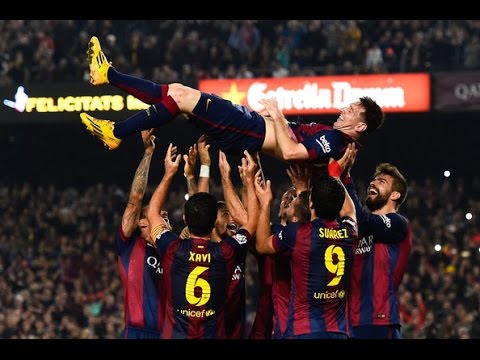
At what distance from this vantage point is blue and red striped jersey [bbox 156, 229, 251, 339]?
7.84m

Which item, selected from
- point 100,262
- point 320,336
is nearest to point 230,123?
point 320,336

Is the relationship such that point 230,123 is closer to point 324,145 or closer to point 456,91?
point 324,145

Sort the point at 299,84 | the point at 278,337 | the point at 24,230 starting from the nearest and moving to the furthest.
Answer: the point at 278,337 → the point at 299,84 → the point at 24,230

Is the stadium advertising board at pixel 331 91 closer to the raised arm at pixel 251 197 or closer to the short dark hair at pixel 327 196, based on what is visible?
the raised arm at pixel 251 197

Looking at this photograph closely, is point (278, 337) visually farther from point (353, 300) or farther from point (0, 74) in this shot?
point (0, 74)

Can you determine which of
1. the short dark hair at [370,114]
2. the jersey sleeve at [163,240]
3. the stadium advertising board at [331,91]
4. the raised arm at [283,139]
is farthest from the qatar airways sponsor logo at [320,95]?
the jersey sleeve at [163,240]

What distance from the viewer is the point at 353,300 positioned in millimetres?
8547

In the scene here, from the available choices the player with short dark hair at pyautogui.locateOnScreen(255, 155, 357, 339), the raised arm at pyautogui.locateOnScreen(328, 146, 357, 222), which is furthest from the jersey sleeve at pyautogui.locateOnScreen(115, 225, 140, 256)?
the raised arm at pyautogui.locateOnScreen(328, 146, 357, 222)

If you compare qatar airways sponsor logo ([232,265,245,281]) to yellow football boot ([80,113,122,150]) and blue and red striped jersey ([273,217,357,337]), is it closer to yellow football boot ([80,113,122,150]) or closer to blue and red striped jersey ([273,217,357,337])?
blue and red striped jersey ([273,217,357,337])

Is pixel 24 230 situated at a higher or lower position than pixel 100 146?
lower

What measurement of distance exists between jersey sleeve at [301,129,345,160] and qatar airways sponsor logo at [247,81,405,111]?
12431 millimetres

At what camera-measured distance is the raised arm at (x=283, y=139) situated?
8586 mm
